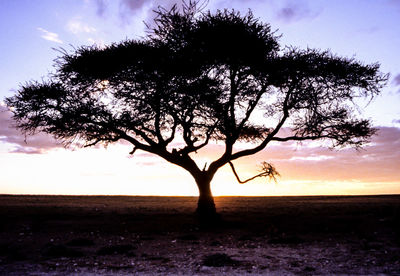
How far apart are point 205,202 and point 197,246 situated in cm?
733

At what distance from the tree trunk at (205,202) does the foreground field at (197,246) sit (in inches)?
27.3

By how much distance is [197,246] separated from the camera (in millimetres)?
16688

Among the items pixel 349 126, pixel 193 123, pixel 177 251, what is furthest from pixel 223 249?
pixel 349 126

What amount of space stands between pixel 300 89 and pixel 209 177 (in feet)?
24.7

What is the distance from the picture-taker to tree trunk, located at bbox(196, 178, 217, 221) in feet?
77.5

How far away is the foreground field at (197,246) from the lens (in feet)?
41.2

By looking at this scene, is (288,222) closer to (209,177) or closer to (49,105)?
(209,177)

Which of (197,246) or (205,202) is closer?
(197,246)

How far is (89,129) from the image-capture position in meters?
23.1

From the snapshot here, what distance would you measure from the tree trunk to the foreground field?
69cm

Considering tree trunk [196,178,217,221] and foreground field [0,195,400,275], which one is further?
tree trunk [196,178,217,221]

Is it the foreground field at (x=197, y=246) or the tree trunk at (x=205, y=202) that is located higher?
the tree trunk at (x=205, y=202)

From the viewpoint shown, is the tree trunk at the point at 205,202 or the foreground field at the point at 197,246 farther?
the tree trunk at the point at 205,202

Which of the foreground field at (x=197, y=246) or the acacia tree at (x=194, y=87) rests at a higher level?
the acacia tree at (x=194, y=87)
